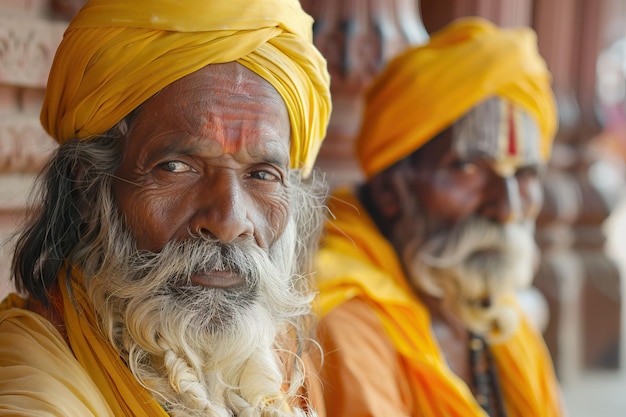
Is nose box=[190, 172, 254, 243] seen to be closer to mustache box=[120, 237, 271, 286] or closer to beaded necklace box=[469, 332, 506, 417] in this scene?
mustache box=[120, 237, 271, 286]

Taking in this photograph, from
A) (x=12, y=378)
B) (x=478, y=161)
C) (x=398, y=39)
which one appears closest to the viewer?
(x=12, y=378)

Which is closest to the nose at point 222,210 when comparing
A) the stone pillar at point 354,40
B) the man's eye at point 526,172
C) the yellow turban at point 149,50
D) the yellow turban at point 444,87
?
the yellow turban at point 149,50

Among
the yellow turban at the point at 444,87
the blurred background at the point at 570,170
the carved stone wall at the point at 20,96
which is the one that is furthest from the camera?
the blurred background at the point at 570,170

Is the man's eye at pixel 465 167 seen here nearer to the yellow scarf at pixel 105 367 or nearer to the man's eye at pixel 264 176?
the man's eye at pixel 264 176

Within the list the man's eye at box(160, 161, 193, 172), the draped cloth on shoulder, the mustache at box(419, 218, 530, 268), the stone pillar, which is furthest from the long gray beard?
the draped cloth on shoulder

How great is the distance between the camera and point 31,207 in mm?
1953

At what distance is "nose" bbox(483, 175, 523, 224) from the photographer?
292 cm

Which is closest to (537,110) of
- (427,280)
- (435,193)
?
(435,193)

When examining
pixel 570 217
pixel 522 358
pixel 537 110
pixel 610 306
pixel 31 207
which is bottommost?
pixel 610 306

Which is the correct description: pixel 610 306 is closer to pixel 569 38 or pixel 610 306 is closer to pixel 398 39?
pixel 569 38

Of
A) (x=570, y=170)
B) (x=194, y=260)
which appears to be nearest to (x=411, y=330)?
(x=194, y=260)

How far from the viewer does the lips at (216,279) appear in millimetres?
1705

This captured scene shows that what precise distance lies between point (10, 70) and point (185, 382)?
1.42 metres

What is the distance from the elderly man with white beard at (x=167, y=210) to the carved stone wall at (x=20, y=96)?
3.02 ft
